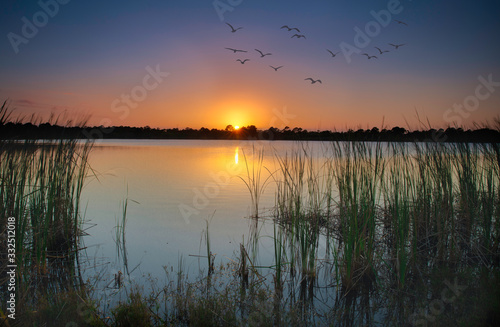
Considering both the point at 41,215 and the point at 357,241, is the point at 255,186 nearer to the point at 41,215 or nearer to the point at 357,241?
the point at 41,215

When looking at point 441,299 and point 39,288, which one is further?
point 39,288

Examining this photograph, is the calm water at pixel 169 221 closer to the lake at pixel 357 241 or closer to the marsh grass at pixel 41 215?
the lake at pixel 357 241

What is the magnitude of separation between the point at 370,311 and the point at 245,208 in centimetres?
562

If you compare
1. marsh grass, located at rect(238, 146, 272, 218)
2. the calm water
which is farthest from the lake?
marsh grass, located at rect(238, 146, 272, 218)

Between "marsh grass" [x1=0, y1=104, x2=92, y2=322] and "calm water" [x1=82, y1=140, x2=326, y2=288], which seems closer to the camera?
"marsh grass" [x1=0, y1=104, x2=92, y2=322]

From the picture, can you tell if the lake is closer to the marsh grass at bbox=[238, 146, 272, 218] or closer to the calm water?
the calm water

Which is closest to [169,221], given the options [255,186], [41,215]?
[41,215]

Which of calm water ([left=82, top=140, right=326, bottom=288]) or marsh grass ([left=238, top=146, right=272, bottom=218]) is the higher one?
marsh grass ([left=238, top=146, right=272, bottom=218])

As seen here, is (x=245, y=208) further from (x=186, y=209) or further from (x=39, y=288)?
(x=39, y=288)

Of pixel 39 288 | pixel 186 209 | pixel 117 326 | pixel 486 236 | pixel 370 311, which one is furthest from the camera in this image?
pixel 186 209

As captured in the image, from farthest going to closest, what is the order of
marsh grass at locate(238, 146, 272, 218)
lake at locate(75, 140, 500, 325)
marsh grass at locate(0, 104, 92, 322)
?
1. marsh grass at locate(238, 146, 272, 218)
2. lake at locate(75, 140, 500, 325)
3. marsh grass at locate(0, 104, 92, 322)

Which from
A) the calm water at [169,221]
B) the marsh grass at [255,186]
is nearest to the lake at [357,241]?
the calm water at [169,221]

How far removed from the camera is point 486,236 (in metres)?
4.88

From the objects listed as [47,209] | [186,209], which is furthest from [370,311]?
[186,209]
